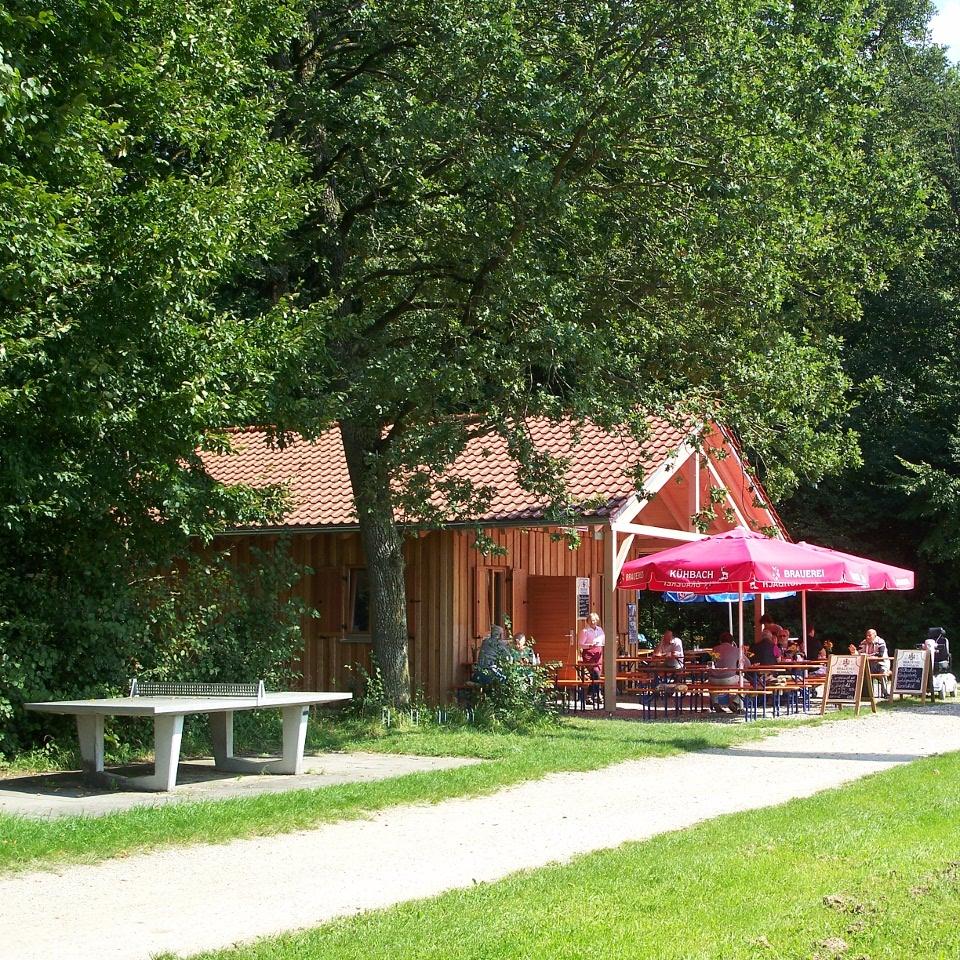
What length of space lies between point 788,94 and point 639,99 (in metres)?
1.73

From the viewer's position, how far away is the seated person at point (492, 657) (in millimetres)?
17500

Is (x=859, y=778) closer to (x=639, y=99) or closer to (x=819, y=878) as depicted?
(x=819, y=878)

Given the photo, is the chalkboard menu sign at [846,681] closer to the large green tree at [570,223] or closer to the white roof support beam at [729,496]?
the white roof support beam at [729,496]

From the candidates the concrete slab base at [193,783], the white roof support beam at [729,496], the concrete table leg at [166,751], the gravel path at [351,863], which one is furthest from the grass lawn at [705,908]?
the white roof support beam at [729,496]

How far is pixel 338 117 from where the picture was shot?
16422 millimetres

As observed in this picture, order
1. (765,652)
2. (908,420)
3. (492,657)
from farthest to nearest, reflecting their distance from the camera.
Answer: (908,420)
(765,652)
(492,657)

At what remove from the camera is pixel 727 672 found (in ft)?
63.2

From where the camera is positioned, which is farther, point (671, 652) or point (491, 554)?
point (671, 652)

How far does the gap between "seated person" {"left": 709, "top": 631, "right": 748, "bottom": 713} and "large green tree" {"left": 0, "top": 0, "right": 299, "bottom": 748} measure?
27.0 ft

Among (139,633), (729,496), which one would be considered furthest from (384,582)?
(729,496)

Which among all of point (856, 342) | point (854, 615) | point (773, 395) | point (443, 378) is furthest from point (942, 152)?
point (443, 378)

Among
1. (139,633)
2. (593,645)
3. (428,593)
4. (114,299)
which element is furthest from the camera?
(593,645)

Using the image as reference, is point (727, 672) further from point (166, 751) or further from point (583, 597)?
point (166, 751)

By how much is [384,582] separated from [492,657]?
6.65 feet
